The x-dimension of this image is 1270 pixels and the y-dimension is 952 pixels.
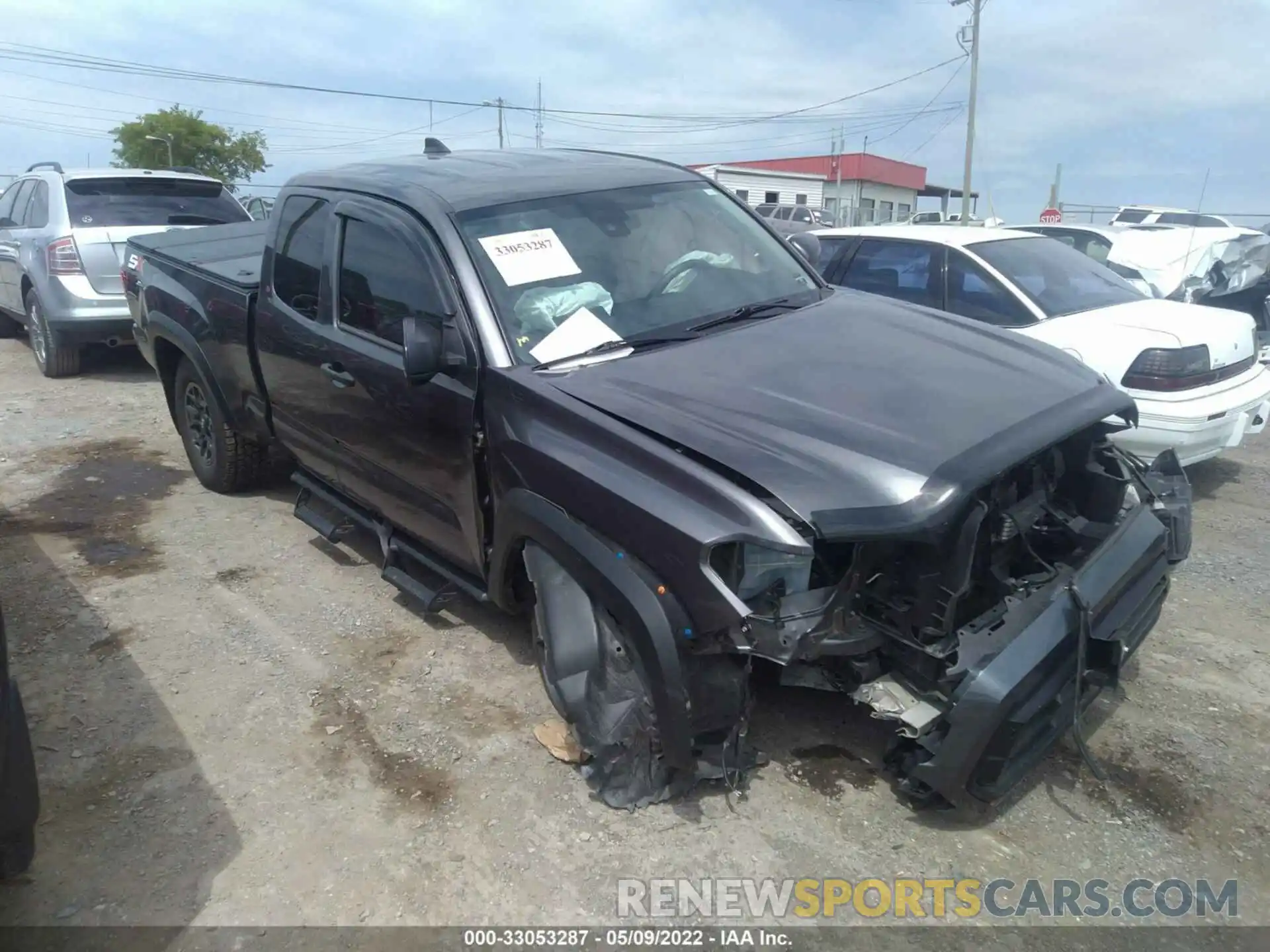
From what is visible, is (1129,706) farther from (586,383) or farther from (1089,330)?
(1089,330)

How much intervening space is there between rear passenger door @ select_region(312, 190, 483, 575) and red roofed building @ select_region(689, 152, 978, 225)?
37.7 m

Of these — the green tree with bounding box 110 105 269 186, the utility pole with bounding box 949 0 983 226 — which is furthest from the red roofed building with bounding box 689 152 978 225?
the green tree with bounding box 110 105 269 186

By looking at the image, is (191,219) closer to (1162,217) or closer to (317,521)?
(317,521)

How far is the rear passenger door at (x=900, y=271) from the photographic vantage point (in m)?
6.04

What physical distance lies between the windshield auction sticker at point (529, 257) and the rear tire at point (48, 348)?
6963 mm

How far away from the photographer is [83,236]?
8391 mm

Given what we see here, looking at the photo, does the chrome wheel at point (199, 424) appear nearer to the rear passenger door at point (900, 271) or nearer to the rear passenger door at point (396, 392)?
the rear passenger door at point (396, 392)

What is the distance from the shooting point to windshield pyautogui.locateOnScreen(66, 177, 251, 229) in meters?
8.59

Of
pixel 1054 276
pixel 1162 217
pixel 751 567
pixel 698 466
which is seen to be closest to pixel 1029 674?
pixel 751 567

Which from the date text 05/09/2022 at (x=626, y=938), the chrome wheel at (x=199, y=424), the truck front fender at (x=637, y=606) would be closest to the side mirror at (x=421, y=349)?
the truck front fender at (x=637, y=606)

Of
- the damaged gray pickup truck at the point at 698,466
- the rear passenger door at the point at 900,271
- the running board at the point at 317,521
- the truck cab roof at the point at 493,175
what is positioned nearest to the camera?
the damaged gray pickup truck at the point at 698,466

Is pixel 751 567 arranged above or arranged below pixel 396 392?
below

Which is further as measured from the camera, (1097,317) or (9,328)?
(9,328)

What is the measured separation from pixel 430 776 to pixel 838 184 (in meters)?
47.3
